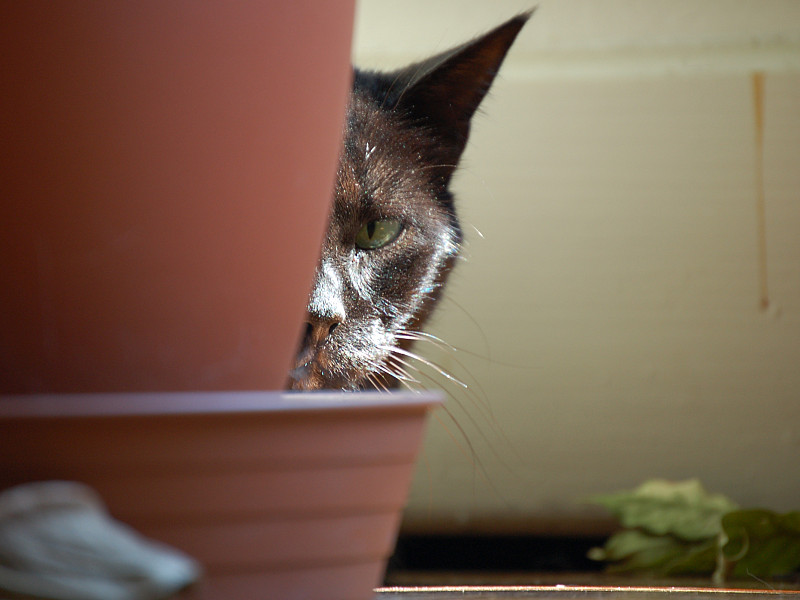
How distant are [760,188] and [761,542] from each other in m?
1.14

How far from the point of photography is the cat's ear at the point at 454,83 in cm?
117

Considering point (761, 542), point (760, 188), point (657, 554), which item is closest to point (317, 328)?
point (761, 542)

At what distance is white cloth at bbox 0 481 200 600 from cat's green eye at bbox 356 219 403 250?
79 cm

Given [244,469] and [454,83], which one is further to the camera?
[454,83]

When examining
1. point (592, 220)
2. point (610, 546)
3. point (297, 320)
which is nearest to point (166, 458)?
point (297, 320)

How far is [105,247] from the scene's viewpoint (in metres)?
0.48

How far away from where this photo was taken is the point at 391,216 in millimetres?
1160

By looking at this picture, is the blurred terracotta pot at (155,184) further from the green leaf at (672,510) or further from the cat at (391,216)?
the green leaf at (672,510)

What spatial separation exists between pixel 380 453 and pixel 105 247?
0.20 metres

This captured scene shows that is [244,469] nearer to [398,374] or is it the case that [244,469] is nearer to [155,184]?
[155,184]

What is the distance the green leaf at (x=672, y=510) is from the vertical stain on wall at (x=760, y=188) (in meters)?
0.65

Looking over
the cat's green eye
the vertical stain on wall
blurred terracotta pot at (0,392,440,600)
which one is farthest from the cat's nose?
the vertical stain on wall

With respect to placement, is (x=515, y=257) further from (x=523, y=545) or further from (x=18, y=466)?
(x=18, y=466)

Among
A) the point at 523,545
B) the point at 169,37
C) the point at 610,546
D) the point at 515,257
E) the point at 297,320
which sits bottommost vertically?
the point at 523,545
